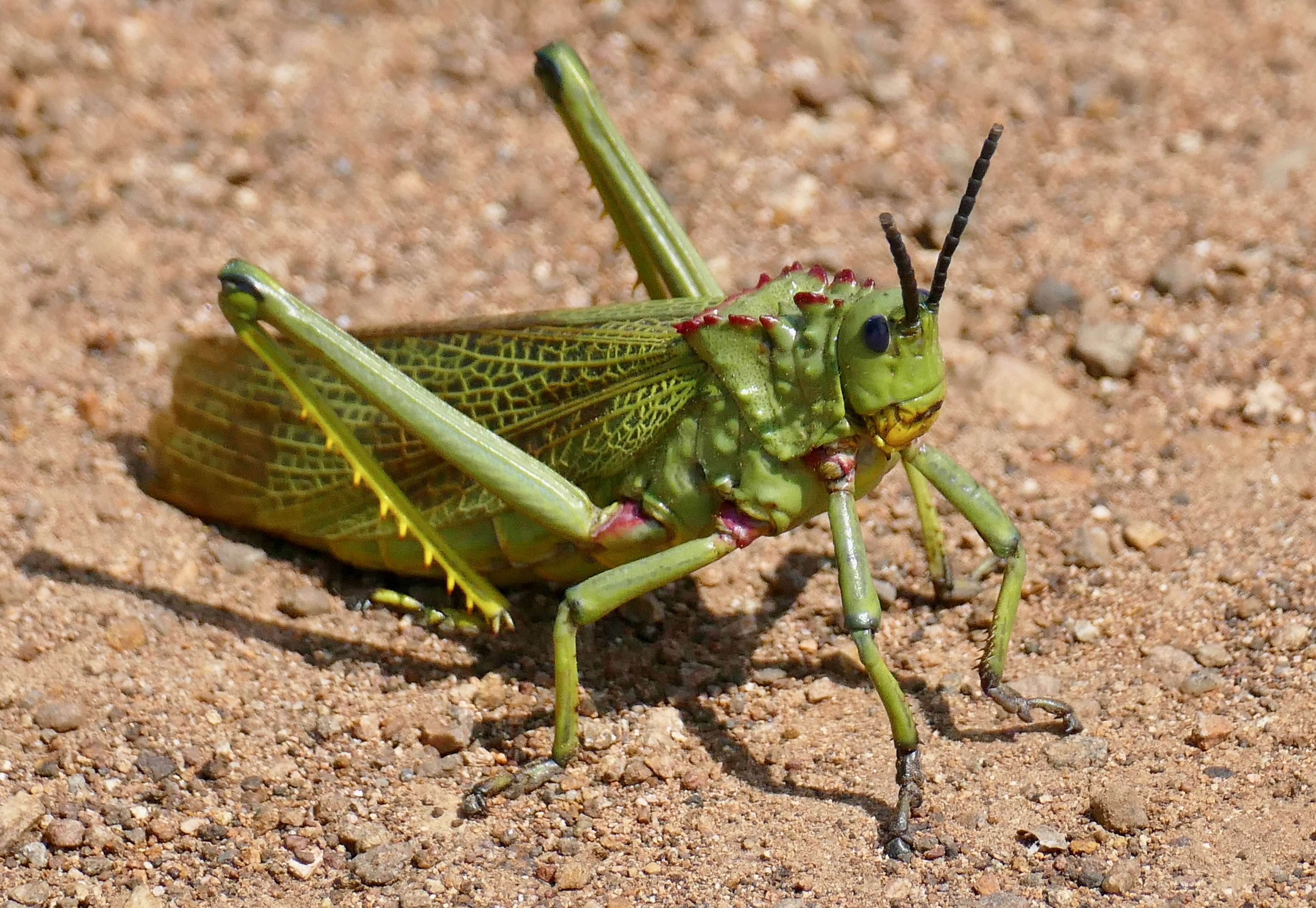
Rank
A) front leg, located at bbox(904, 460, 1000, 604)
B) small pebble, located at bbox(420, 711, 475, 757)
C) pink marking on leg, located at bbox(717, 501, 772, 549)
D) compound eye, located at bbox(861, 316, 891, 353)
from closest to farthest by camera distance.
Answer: compound eye, located at bbox(861, 316, 891, 353), pink marking on leg, located at bbox(717, 501, 772, 549), small pebble, located at bbox(420, 711, 475, 757), front leg, located at bbox(904, 460, 1000, 604)

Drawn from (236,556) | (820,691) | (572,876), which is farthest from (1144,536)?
(236,556)

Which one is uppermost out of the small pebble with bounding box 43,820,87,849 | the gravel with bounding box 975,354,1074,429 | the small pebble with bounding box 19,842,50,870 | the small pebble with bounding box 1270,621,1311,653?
the gravel with bounding box 975,354,1074,429

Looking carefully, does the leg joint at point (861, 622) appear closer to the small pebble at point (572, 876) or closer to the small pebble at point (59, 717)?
the small pebble at point (572, 876)

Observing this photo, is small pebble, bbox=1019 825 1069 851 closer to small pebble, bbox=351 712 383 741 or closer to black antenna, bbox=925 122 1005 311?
black antenna, bbox=925 122 1005 311

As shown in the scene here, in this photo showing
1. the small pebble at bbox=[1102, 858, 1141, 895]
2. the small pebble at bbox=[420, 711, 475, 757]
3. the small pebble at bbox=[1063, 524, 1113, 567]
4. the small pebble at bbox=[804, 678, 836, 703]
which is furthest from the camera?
the small pebble at bbox=[1063, 524, 1113, 567]

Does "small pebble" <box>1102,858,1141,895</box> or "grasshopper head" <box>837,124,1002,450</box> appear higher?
"grasshopper head" <box>837,124,1002,450</box>

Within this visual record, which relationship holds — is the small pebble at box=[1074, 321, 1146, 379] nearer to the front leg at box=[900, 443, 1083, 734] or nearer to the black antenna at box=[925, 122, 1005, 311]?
the front leg at box=[900, 443, 1083, 734]

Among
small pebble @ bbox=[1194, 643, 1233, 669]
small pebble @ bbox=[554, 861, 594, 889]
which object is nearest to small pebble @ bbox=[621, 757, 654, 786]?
small pebble @ bbox=[554, 861, 594, 889]

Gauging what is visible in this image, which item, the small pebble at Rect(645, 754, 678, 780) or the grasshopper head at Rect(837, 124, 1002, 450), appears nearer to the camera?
the grasshopper head at Rect(837, 124, 1002, 450)

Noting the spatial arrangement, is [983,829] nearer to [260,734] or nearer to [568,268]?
[260,734]
